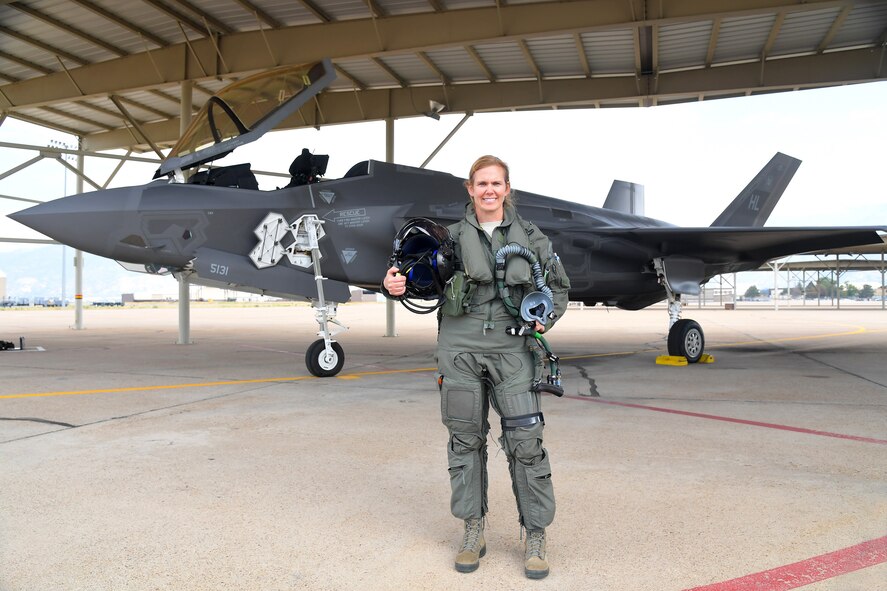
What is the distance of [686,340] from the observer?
31.4 ft

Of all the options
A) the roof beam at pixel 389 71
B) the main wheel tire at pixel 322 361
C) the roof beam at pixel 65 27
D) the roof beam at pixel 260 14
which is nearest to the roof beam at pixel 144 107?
the roof beam at pixel 65 27

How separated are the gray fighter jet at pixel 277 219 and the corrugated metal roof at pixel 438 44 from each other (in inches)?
139

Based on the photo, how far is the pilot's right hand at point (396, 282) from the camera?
2590mm

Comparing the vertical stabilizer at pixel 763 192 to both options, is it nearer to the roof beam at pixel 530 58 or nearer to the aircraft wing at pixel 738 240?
the aircraft wing at pixel 738 240

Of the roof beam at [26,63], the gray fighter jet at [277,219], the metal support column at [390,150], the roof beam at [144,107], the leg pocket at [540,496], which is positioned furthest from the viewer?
the roof beam at [144,107]

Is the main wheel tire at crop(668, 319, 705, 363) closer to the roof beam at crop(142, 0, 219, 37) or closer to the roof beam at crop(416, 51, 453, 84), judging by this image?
the roof beam at crop(416, 51, 453, 84)

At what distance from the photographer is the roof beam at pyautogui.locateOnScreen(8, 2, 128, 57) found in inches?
430

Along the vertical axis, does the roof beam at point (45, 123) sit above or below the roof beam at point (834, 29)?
above

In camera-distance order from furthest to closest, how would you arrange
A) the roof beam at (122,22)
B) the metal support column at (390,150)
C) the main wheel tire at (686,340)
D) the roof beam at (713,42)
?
the metal support column at (390,150) < the roof beam at (713,42) < the roof beam at (122,22) < the main wheel tire at (686,340)

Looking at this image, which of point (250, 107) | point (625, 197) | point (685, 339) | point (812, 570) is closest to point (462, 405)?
point (812, 570)

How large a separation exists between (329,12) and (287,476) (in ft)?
33.2

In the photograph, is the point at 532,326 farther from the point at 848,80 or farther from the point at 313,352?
the point at 848,80

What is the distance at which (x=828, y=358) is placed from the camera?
1041 cm

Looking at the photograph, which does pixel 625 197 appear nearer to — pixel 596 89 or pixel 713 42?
pixel 596 89
